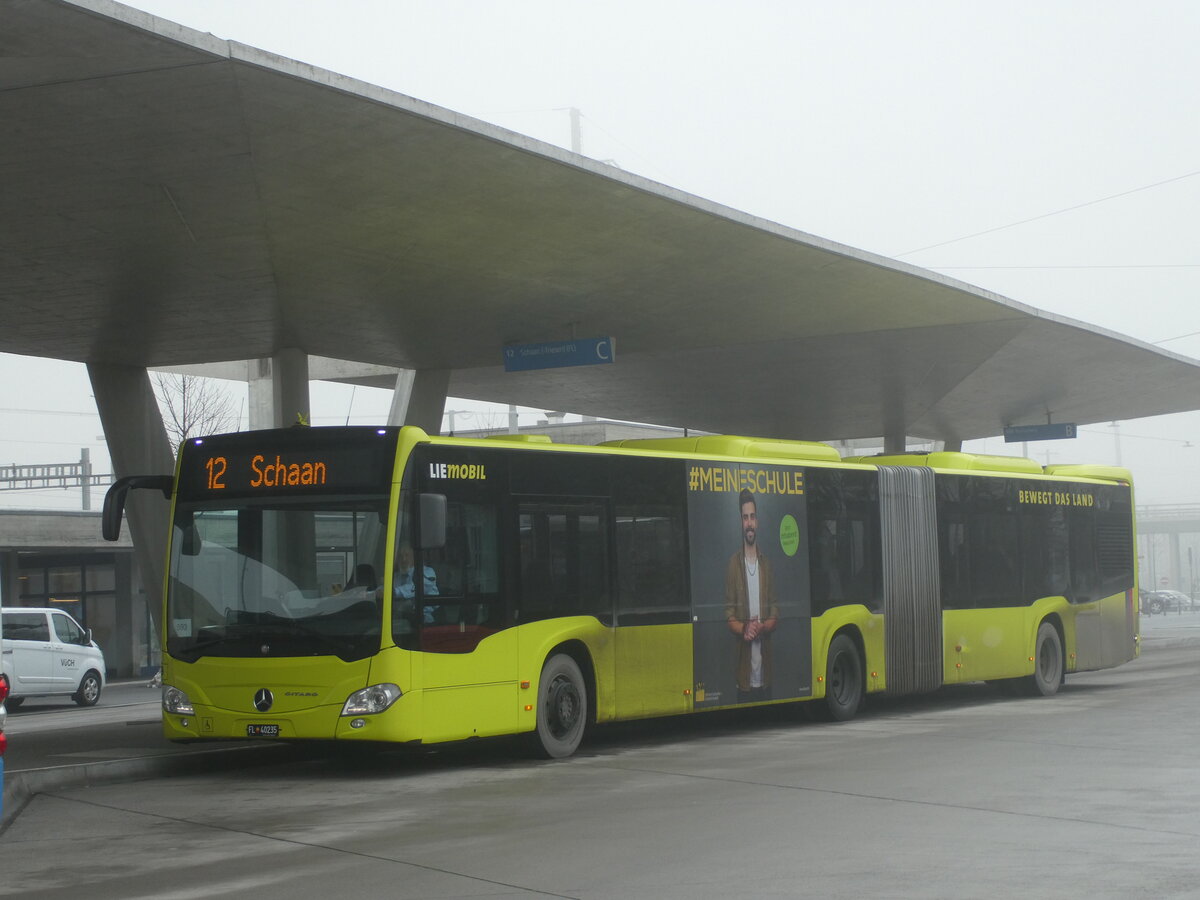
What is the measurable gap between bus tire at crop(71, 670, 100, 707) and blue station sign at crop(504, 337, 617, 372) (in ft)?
36.8

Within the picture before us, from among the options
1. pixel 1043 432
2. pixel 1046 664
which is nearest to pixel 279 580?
pixel 1046 664

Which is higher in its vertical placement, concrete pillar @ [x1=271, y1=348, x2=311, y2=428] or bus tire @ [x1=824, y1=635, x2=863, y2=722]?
concrete pillar @ [x1=271, y1=348, x2=311, y2=428]

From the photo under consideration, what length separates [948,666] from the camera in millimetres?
19656

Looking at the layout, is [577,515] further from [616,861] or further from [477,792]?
[616,861]

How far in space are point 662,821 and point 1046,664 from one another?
43.6ft

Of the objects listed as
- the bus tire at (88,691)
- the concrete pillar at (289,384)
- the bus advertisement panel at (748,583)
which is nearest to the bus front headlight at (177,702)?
the bus advertisement panel at (748,583)

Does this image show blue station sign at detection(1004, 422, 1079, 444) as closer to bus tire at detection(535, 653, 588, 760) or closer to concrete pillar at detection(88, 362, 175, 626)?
concrete pillar at detection(88, 362, 175, 626)

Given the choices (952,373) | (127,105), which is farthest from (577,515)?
(952,373)

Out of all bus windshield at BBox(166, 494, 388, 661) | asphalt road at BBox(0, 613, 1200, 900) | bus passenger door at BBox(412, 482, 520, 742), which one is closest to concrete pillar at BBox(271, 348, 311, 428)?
asphalt road at BBox(0, 613, 1200, 900)

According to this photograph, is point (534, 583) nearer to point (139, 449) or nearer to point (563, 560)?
point (563, 560)

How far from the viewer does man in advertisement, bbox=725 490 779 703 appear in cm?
1633

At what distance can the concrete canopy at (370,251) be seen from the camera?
1255 centimetres

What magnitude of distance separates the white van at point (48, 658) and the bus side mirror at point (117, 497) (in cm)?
1502

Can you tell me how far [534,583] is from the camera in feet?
45.5
